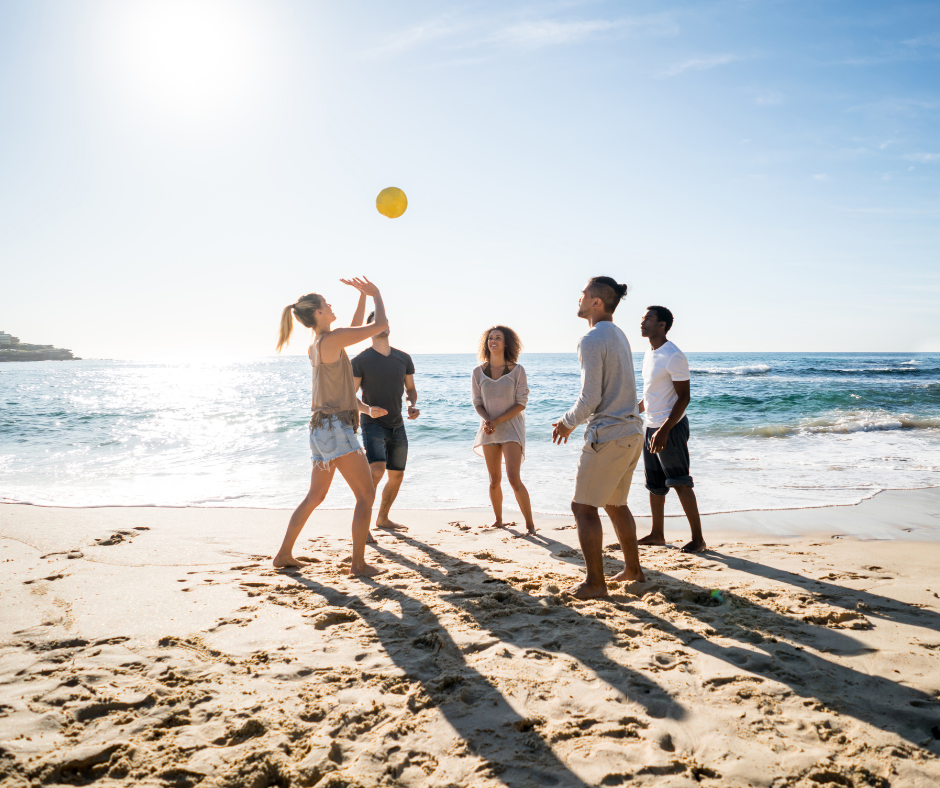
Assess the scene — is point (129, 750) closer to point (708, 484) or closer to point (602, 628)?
point (602, 628)

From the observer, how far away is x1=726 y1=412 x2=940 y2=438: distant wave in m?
14.4

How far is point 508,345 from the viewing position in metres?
5.97

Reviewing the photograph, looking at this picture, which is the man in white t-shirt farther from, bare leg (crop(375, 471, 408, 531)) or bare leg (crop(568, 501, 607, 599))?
bare leg (crop(375, 471, 408, 531))

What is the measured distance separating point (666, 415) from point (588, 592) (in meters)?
1.88

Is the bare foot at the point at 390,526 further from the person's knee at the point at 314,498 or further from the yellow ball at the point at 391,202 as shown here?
the yellow ball at the point at 391,202

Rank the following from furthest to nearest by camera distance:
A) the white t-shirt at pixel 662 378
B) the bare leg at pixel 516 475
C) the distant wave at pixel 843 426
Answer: the distant wave at pixel 843 426, the bare leg at pixel 516 475, the white t-shirt at pixel 662 378

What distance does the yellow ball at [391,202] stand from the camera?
5.66 meters

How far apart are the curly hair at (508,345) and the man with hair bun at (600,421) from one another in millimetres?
2102

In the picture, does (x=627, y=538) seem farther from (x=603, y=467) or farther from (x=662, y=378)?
(x=662, y=378)

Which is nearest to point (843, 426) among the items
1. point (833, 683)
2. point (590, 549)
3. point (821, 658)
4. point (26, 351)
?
point (590, 549)

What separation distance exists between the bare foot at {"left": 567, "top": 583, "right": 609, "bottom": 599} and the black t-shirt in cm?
272

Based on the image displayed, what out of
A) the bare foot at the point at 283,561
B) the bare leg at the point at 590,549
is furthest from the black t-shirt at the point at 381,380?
the bare leg at the point at 590,549

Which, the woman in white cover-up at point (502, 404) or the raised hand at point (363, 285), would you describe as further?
the woman in white cover-up at point (502, 404)

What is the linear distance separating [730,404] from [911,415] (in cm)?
516
